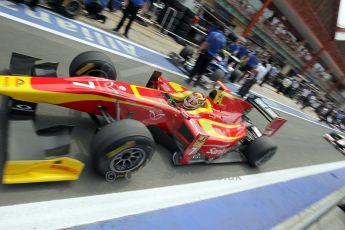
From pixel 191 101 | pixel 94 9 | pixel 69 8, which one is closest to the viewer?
pixel 191 101

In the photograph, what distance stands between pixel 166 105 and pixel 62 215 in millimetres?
1890

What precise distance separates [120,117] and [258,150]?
2.80 meters

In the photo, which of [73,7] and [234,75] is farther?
[234,75]

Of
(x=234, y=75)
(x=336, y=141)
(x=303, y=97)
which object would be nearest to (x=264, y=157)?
(x=234, y=75)

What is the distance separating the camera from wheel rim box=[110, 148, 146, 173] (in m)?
3.14

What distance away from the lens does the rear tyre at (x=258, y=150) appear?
17.3ft

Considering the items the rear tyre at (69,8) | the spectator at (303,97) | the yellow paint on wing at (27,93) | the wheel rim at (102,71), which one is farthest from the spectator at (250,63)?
the yellow paint on wing at (27,93)

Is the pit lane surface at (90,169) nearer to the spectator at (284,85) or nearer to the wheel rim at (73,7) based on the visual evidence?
the wheel rim at (73,7)

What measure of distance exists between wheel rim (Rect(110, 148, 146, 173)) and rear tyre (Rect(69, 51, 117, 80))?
141cm

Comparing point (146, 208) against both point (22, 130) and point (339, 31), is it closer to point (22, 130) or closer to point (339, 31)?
point (22, 130)

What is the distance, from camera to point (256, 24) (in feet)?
77.5

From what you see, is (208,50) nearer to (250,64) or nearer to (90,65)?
(90,65)

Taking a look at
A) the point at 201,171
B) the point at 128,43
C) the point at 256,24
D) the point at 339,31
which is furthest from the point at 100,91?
the point at 339,31

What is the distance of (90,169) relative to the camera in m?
3.29
